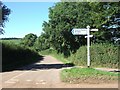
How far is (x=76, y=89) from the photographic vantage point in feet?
56.3

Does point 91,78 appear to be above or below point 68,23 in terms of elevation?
below

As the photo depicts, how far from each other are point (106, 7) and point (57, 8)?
32927 mm

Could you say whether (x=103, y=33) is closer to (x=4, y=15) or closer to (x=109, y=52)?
(x=109, y=52)

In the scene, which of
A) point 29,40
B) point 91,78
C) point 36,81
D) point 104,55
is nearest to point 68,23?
point 104,55

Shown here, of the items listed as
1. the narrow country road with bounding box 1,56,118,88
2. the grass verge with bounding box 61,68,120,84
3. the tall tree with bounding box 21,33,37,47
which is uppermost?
the tall tree with bounding box 21,33,37,47

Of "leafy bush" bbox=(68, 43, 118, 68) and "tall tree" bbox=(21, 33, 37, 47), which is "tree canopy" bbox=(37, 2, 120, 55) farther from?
"tall tree" bbox=(21, 33, 37, 47)

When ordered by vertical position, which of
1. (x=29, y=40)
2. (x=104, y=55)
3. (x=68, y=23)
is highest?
(x=68, y=23)

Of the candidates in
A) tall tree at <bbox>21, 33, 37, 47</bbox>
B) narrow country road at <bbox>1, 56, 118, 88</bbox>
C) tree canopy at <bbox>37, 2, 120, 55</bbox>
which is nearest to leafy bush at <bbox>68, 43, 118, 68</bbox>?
tree canopy at <bbox>37, 2, 120, 55</bbox>

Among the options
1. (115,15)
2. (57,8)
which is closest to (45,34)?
(57,8)

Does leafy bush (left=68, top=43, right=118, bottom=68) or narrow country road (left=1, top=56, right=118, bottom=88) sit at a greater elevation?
leafy bush (left=68, top=43, right=118, bottom=68)

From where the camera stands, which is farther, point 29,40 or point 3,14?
point 29,40

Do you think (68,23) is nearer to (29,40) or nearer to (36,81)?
(36,81)

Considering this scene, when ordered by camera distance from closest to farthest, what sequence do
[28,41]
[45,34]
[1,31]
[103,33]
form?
[103,33], [1,31], [45,34], [28,41]

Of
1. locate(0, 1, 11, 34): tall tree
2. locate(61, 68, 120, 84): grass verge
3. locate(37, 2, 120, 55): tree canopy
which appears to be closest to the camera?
locate(61, 68, 120, 84): grass verge
